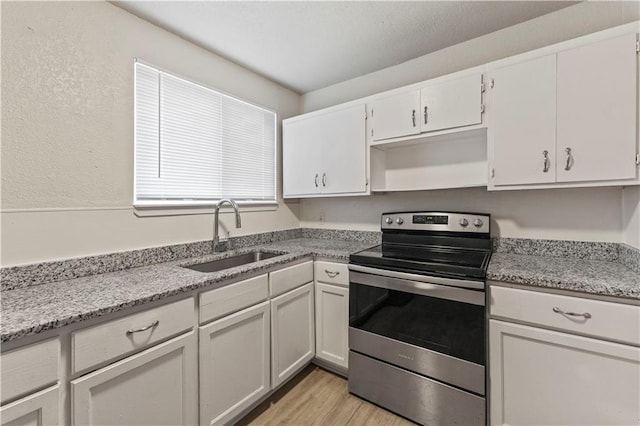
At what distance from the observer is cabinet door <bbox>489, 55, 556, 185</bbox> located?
1.57 meters

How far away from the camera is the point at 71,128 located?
1467 mm

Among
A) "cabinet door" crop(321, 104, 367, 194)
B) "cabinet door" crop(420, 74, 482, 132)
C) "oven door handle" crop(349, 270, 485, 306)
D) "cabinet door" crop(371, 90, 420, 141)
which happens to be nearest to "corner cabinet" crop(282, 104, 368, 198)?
"cabinet door" crop(321, 104, 367, 194)

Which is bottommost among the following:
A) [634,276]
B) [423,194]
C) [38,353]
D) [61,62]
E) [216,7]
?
[38,353]

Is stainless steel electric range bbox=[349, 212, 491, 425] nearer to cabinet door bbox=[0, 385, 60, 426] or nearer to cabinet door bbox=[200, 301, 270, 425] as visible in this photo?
cabinet door bbox=[200, 301, 270, 425]

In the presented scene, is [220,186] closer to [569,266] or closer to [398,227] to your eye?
[398,227]

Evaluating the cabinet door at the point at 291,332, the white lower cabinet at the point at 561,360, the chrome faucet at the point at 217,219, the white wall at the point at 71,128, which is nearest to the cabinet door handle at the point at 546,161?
the white lower cabinet at the point at 561,360

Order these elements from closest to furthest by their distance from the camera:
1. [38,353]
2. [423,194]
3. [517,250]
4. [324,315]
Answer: [38,353] → [517,250] → [324,315] → [423,194]

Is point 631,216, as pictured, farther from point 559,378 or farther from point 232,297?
point 232,297

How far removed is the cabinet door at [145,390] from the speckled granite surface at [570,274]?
1.60m

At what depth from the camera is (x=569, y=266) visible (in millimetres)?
1546

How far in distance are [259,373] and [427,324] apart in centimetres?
105

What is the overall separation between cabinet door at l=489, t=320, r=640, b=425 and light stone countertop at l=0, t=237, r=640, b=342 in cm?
26

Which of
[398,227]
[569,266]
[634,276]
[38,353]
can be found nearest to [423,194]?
[398,227]

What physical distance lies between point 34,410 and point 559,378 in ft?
6.93
